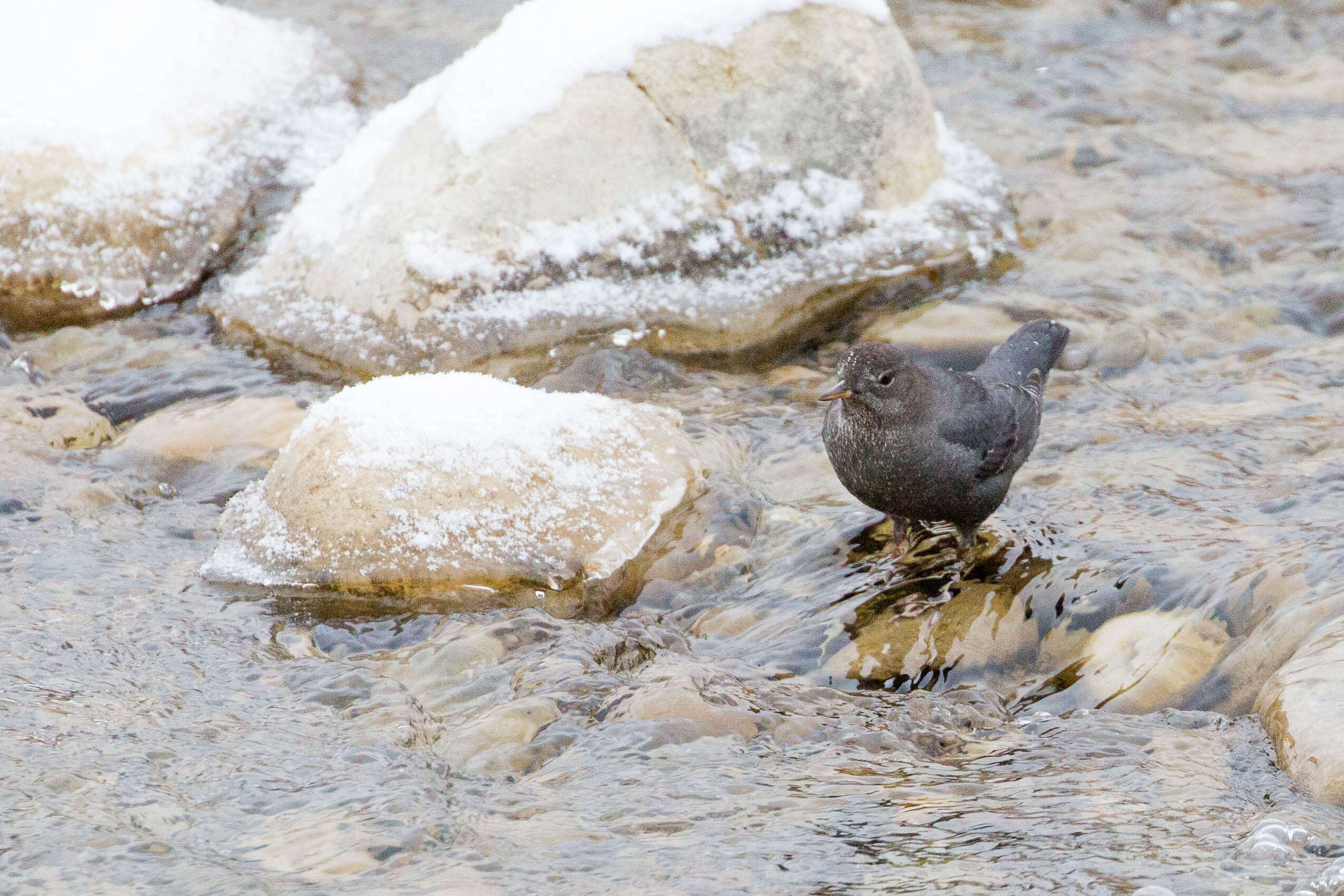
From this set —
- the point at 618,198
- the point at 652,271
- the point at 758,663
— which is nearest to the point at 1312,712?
the point at 758,663

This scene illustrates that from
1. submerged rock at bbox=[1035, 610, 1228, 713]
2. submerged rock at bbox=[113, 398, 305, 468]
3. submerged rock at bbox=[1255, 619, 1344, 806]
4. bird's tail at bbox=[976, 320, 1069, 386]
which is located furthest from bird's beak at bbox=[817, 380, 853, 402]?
submerged rock at bbox=[113, 398, 305, 468]

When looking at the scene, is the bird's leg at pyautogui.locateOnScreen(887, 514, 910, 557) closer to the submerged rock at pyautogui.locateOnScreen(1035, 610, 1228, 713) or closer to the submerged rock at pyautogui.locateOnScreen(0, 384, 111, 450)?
the submerged rock at pyautogui.locateOnScreen(1035, 610, 1228, 713)

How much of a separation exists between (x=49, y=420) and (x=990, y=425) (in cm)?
411

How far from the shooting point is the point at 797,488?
5.46 metres

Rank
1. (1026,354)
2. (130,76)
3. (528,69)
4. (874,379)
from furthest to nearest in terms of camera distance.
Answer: (130,76), (528,69), (1026,354), (874,379)

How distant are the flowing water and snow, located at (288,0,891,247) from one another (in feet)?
3.30

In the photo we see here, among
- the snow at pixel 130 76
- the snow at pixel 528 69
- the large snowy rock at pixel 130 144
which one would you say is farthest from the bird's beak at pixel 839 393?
the snow at pixel 130 76

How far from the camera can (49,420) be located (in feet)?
19.1

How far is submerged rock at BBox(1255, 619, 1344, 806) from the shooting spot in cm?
344

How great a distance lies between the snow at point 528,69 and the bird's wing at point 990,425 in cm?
227

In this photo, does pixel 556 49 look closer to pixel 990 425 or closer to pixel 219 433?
pixel 219 433

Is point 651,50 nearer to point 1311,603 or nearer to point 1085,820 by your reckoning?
point 1311,603

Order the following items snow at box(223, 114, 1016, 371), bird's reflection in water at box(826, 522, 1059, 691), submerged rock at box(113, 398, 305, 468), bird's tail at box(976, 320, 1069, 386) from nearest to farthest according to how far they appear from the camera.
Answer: bird's reflection in water at box(826, 522, 1059, 691) < bird's tail at box(976, 320, 1069, 386) < submerged rock at box(113, 398, 305, 468) < snow at box(223, 114, 1016, 371)

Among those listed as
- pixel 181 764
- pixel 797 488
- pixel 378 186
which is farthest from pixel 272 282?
pixel 181 764
